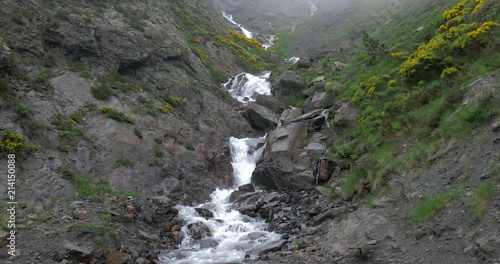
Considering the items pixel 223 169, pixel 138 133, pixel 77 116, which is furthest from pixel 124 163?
pixel 223 169

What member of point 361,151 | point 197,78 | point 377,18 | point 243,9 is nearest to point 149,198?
point 361,151

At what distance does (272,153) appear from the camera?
22188 mm

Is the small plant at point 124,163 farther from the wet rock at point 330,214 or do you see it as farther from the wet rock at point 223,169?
the wet rock at point 330,214

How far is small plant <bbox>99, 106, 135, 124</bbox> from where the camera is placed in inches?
926

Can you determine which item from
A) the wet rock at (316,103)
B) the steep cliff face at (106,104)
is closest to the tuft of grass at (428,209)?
the steep cliff face at (106,104)

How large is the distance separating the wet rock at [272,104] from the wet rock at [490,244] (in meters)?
24.0

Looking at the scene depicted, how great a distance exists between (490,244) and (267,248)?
755 centimetres

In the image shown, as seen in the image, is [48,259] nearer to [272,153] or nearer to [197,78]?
[272,153]

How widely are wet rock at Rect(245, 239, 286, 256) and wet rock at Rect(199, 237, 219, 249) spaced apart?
1837mm

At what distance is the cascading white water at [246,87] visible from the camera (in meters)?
37.2

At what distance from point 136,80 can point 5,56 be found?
9321 millimetres

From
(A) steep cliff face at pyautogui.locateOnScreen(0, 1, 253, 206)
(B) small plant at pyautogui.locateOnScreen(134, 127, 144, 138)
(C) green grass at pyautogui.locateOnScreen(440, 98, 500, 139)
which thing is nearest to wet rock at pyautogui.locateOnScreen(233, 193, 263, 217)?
(A) steep cliff face at pyautogui.locateOnScreen(0, 1, 253, 206)

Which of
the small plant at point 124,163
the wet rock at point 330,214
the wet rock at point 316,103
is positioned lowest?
the wet rock at point 330,214

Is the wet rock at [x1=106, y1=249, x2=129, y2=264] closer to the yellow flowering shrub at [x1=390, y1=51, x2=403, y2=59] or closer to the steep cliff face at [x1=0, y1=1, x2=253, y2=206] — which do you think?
the steep cliff face at [x1=0, y1=1, x2=253, y2=206]
